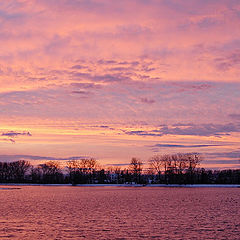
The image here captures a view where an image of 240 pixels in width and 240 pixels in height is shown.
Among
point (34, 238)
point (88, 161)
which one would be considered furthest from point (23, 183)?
point (34, 238)

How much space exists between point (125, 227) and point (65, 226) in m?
4.87

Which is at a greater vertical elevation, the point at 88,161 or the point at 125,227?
the point at 88,161

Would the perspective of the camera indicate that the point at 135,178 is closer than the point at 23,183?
Yes

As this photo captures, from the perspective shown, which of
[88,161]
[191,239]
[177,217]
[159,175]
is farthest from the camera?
[88,161]

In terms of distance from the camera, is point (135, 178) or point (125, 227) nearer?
point (125, 227)

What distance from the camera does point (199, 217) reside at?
124 feet

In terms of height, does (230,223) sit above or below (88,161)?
below

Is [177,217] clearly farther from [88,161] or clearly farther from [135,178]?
[88,161]

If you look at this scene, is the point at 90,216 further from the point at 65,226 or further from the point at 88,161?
the point at 88,161

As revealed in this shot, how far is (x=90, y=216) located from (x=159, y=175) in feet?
445

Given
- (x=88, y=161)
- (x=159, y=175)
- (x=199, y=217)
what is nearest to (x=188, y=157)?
(x=159, y=175)

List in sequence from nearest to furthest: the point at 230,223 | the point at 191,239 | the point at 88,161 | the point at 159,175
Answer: the point at 191,239, the point at 230,223, the point at 159,175, the point at 88,161

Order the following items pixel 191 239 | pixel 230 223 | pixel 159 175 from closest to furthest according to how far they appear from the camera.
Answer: pixel 191 239, pixel 230 223, pixel 159 175

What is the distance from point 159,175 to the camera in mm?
172000
